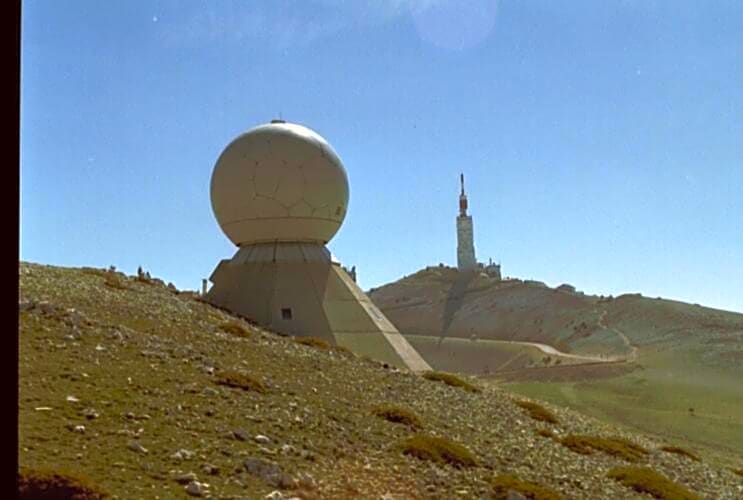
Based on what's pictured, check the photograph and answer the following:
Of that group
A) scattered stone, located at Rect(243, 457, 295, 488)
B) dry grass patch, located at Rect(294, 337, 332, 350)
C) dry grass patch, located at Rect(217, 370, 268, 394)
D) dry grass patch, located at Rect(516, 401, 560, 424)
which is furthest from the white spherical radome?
scattered stone, located at Rect(243, 457, 295, 488)

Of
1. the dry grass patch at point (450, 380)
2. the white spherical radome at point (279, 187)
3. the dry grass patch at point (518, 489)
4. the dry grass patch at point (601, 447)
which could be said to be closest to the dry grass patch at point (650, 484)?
the dry grass patch at point (601, 447)

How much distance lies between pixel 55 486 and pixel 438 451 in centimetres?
698

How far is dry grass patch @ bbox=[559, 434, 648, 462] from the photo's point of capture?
17.9 meters

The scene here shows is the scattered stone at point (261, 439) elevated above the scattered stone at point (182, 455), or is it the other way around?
the scattered stone at point (261, 439)

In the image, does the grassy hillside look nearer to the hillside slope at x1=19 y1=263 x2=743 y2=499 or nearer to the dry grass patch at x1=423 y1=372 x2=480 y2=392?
the dry grass patch at x1=423 y1=372 x2=480 y2=392

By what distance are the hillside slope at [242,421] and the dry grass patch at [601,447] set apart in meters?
0.28

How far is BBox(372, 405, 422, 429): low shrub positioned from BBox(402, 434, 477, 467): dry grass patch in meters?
1.47

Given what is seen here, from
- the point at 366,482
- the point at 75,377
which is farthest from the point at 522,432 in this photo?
the point at 75,377

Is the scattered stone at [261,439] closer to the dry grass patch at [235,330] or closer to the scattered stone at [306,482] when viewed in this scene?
the scattered stone at [306,482]

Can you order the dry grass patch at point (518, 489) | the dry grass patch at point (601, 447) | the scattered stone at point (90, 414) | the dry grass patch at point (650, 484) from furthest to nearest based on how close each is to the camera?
the dry grass patch at point (601, 447) < the dry grass patch at point (650, 484) < the dry grass patch at point (518, 489) < the scattered stone at point (90, 414)

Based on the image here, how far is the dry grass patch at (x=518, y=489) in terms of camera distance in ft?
38.2

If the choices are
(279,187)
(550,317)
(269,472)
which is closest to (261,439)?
(269,472)
